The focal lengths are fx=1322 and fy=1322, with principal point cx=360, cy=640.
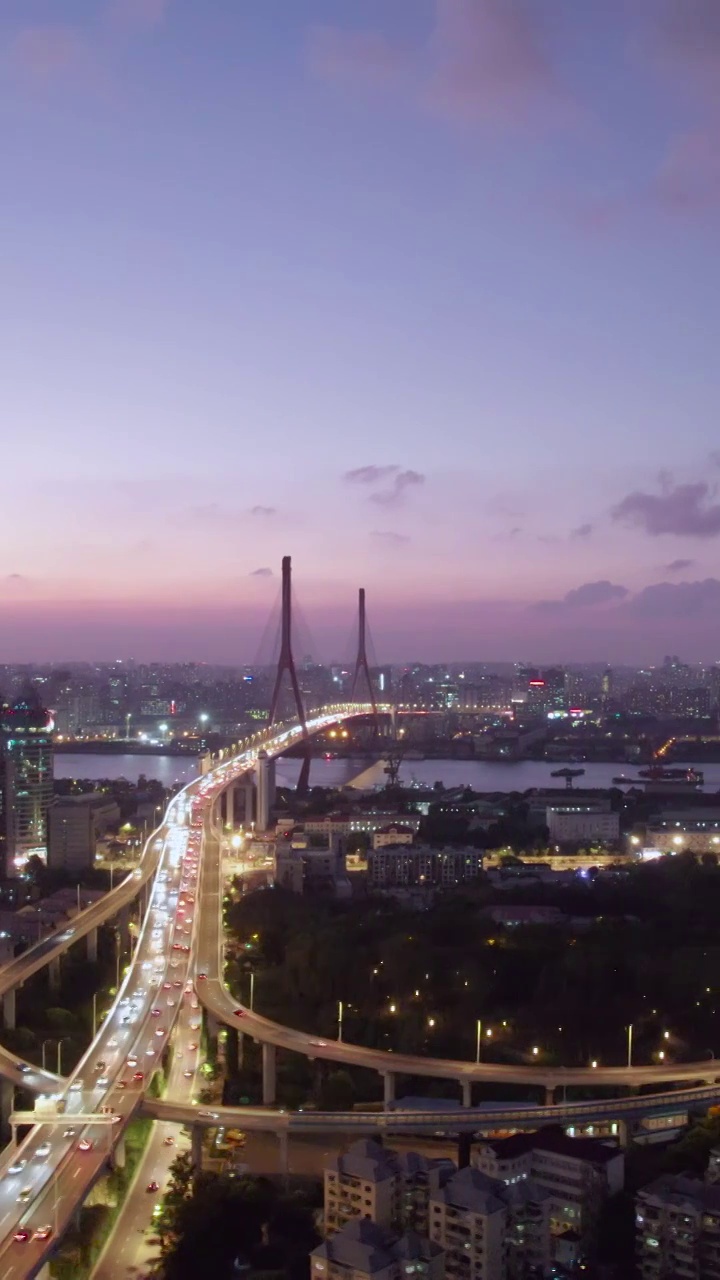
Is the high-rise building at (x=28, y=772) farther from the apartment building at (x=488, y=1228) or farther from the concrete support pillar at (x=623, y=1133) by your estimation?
the apartment building at (x=488, y=1228)

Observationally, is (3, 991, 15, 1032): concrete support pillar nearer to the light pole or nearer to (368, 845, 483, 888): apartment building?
the light pole

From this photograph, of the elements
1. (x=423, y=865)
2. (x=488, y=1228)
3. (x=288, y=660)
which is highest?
(x=288, y=660)

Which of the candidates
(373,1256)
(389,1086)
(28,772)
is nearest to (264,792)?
(28,772)

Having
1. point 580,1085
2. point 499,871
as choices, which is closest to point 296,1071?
point 580,1085

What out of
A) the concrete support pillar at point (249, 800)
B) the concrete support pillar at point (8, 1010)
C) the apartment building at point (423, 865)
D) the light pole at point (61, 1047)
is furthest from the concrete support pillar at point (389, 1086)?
the concrete support pillar at point (249, 800)

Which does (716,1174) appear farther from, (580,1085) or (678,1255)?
(580,1085)

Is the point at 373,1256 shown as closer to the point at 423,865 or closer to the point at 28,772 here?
the point at 423,865
